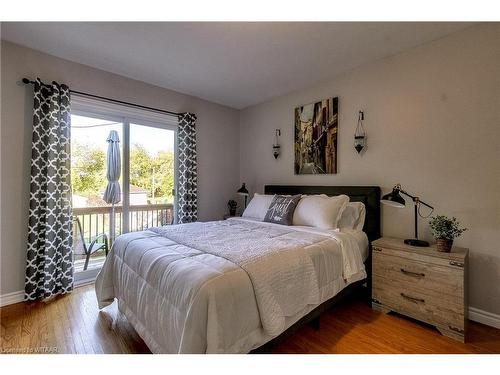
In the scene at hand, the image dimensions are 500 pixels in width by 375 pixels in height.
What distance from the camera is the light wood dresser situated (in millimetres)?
1742

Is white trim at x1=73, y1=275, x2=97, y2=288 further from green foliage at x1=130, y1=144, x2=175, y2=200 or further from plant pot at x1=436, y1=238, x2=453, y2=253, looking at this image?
plant pot at x1=436, y1=238, x2=453, y2=253

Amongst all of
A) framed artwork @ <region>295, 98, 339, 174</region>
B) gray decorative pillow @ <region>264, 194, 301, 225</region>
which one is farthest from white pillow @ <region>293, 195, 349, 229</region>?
framed artwork @ <region>295, 98, 339, 174</region>

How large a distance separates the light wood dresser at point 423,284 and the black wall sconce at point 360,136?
1.06 metres

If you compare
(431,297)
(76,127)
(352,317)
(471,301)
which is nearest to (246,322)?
(352,317)

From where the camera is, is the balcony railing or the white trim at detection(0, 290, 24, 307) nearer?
the white trim at detection(0, 290, 24, 307)

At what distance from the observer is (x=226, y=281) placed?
1238 millimetres

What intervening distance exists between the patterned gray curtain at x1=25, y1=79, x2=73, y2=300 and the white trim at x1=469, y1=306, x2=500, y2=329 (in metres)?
3.89

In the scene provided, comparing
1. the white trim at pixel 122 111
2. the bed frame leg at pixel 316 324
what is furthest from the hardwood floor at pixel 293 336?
the white trim at pixel 122 111

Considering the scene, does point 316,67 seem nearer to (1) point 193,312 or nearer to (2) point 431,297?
(2) point 431,297

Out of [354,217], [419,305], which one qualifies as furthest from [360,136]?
[419,305]

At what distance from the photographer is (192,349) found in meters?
1.13

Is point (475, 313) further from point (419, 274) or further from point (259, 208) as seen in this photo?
point (259, 208)

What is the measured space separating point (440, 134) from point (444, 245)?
1016 millimetres

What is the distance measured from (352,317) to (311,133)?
7.14 ft
